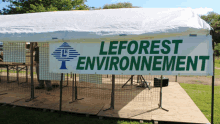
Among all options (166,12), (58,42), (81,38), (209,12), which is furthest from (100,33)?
(209,12)

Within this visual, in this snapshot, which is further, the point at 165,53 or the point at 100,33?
the point at 100,33

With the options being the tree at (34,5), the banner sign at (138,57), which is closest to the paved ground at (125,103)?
the banner sign at (138,57)

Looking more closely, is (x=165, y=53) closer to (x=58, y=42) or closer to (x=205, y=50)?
(x=205, y=50)

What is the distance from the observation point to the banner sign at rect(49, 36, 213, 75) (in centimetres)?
365

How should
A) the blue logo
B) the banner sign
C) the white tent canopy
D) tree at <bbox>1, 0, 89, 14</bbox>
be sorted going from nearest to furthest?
the banner sign → the white tent canopy → the blue logo → tree at <bbox>1, 0, 89, 14</bbox>

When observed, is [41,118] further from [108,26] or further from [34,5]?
[34,5]

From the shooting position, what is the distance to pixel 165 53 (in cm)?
382

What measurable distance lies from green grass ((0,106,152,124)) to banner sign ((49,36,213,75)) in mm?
1380

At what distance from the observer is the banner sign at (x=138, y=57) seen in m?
3.65

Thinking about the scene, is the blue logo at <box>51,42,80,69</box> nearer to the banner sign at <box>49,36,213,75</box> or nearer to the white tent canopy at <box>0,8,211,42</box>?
the banner sign at <box>49,36,213,75</box>

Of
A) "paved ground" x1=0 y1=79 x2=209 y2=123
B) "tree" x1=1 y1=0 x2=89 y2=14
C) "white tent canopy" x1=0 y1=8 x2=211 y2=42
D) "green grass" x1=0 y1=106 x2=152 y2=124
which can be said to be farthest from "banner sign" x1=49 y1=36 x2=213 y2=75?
"tree" x1=1 y1=0 x2=89 y2=14

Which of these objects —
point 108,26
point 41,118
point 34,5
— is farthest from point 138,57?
point 34,5

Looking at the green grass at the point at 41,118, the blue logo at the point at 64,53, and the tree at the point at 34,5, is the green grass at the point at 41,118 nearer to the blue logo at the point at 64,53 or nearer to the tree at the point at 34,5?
the blue logo at the point at 64,53

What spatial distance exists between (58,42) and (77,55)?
0.67m
